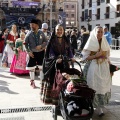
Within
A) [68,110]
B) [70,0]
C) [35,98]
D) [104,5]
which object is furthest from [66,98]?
[70,0]

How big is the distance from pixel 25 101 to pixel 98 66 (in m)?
1.71

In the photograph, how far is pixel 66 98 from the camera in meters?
3.76

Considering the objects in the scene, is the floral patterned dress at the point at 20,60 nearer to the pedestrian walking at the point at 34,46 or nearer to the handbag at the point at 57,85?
the pedestrian walking at the point at 34,46

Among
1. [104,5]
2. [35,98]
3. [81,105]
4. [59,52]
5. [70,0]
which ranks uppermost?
[70,0]

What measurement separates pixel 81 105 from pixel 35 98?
2045 millimetres

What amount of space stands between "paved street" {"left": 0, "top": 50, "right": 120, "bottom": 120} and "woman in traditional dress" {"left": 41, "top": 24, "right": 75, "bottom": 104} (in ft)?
1.09

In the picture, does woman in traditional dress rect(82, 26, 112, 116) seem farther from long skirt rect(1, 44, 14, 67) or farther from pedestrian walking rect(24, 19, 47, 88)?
long skirt rect(1, 44, 14, 67)

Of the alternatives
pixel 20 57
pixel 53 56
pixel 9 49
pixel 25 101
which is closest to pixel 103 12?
pixel 9 49

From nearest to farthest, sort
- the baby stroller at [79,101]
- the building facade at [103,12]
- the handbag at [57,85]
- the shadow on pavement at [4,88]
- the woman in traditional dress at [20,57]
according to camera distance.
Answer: the baby stroller at [79,101], the handbag at [57,85], the shadow on pavement at [4,88], the woman in traditional dress at [20,57], the building facade at [103,12]

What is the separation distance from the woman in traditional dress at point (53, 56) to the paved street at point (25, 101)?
1.09 feet

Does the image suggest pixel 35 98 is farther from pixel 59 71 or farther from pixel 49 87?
pixel 59 71

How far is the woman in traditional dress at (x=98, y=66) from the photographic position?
440 cm

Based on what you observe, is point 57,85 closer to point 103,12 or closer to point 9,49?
point 9,49

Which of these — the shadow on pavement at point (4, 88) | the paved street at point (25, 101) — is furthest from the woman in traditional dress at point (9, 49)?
the shadow on pavement at point (4, 88)
